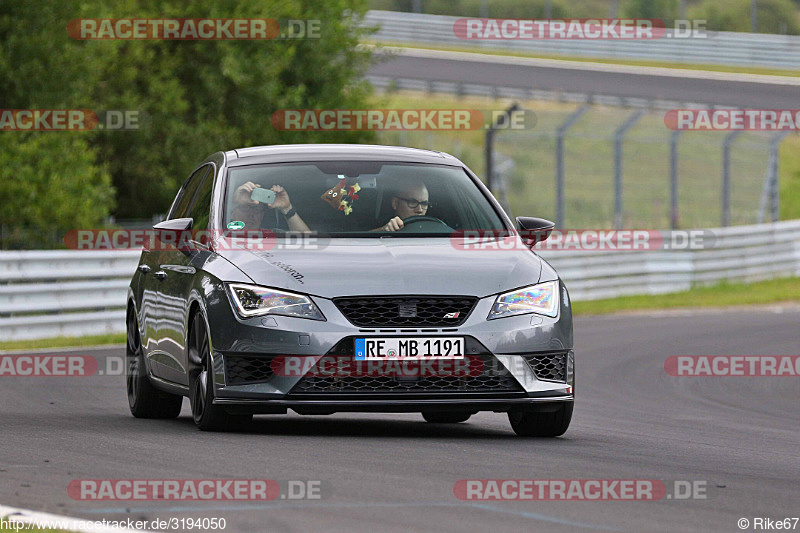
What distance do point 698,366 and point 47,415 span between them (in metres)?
7.81

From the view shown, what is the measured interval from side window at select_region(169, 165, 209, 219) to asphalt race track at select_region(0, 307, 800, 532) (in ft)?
4.46

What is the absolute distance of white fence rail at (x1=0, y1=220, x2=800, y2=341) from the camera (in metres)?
18.8

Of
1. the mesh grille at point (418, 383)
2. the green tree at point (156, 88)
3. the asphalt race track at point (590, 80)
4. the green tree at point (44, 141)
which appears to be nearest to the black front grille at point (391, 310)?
the mesh grille at point (418, 383)

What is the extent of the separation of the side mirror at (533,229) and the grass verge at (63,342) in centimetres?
892

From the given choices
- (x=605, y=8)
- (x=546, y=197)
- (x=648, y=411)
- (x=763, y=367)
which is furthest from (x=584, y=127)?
(x=605, y=8)

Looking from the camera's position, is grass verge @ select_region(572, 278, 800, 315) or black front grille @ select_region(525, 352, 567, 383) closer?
black front grille @ select_region(525, 352, 567, 383)

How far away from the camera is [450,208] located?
9.93 m

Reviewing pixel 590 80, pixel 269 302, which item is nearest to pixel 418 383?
pixel 269 302

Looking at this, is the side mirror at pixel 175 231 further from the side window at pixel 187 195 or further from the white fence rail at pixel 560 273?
the white fence rail at pixel 560 273

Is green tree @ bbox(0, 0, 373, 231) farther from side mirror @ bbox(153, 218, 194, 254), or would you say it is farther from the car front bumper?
the car front bumper

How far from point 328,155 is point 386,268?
4.73 ft

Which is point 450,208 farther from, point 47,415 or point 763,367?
point 763,367

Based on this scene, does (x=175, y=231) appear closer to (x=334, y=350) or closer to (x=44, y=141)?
(x=334, y=350)

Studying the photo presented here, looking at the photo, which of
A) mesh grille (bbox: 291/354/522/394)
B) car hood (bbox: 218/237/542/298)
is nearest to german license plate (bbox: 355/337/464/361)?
mesh grille (bbox: 291/354/522/394)
